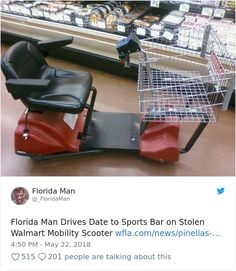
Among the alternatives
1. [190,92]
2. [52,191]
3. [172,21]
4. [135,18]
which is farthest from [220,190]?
[135,18]

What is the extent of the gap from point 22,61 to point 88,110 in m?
0.48

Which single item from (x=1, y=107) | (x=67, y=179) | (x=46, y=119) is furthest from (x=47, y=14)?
(x=67, y=179)

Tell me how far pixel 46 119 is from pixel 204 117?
92cm

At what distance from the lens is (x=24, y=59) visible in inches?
67.5

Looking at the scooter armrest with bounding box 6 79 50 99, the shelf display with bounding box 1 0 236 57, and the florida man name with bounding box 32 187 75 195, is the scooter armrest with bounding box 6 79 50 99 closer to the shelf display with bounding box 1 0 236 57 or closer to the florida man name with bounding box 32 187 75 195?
the florida man name with bounding box 32 187 75 195

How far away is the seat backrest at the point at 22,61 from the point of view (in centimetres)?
154

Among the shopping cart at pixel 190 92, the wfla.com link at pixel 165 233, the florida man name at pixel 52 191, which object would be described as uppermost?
the shopping cart at pixel 190 92

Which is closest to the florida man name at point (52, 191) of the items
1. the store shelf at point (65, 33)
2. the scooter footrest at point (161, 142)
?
the scooter footrest at point (161, 142)

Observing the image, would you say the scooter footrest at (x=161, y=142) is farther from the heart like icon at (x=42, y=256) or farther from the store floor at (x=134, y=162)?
the heart like icon at (x=42, y=256)

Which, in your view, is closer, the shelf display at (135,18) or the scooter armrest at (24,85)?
the scooter armrest at (24,85)

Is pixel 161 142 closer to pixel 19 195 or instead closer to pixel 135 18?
pixel 19 195

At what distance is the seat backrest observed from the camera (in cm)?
154

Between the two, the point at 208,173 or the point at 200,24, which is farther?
the point at 200,24

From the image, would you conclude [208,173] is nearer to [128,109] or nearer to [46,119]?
[128,109]
